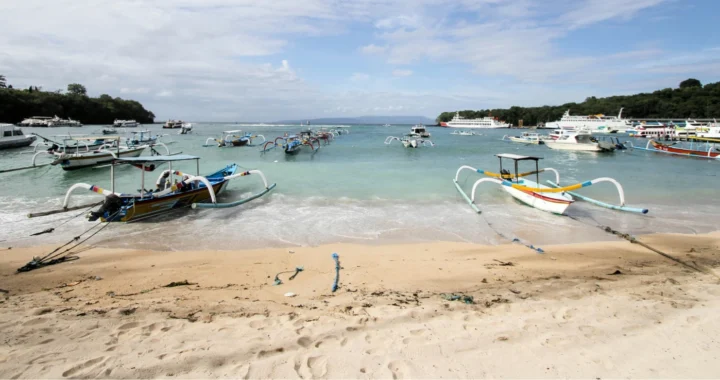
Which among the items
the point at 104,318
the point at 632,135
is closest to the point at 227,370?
the point at 104,318

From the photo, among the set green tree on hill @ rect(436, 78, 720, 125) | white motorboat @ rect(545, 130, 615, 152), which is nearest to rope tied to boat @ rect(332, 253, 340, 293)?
white motorboat @ rect(545, 130, 615, 152)

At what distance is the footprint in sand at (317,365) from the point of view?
3012 millimetres

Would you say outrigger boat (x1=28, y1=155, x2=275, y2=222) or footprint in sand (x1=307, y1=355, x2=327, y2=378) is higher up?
outrigger boat (x1=28, y1=155, x2=275, y2=222)

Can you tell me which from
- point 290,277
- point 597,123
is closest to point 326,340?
point 290,277

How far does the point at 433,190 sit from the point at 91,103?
110946mm

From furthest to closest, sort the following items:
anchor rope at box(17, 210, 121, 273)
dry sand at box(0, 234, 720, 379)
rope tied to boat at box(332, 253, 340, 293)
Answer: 1. anchor rope at box(17, 210, 121, 273)
2. rope tied to boat at box(332, 253, 340, 293)
3. dry sand at box(0, 234, 720, 379)

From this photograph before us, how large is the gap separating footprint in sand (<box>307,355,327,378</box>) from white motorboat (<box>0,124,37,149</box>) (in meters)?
38.6

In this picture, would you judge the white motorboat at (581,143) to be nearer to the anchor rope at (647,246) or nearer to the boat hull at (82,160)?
the anchor rope at (647,246)

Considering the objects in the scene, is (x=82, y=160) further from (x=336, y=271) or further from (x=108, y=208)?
(x=336, y=271)

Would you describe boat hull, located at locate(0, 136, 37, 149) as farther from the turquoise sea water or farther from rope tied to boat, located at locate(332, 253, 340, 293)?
rope tied to boat, located at locate(332, 253, 340, 293)

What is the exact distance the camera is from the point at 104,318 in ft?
12.9

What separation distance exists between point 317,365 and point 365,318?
100cm

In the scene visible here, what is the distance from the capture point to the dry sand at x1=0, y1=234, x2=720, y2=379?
10.2 ft

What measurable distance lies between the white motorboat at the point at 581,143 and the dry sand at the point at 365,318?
26.6 metres
